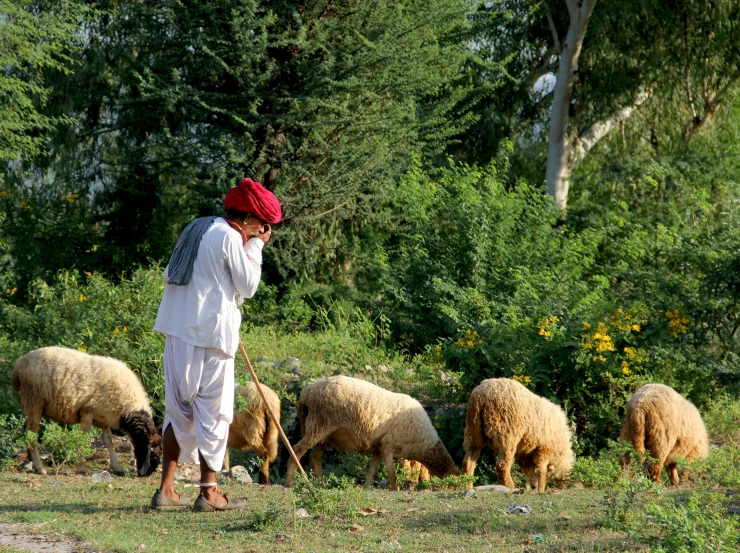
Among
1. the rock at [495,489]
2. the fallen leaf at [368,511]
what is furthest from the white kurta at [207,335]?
the rock at [495,489]

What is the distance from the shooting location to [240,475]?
8.70 meters

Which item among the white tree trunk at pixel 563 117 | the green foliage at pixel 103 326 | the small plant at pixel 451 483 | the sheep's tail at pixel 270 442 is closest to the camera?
the small plant at pixel 451 483

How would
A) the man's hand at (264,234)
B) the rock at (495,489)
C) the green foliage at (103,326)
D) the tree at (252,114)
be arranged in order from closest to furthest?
1. the man's hand at (264,234)
2. the rock at (495,489)
3. the green foliage at (103,326)
4. the tree at (252,114)

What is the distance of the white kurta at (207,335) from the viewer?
5.84 meters

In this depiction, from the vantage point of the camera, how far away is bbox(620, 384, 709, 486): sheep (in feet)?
28.2

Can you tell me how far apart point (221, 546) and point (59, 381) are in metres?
4.06

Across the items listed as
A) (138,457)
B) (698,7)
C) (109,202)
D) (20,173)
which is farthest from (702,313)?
(20,173)

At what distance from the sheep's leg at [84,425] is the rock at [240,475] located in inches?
56.6

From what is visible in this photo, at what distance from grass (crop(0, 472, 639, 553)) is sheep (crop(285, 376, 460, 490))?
67.9 inches

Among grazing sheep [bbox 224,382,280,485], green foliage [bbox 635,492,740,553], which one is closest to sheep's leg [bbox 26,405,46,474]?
grazing sheep [bbox 224,382,280,485]

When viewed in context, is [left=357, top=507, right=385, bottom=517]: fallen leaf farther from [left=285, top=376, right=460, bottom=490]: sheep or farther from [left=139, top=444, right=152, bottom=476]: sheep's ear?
[left=139, top=444, right=152, bottom=476]: sheep's ear

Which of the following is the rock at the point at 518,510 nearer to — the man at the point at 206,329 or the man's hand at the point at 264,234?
the man at the point at 206,329

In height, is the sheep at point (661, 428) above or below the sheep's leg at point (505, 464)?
above

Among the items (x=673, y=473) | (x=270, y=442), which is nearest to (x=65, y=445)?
(x=270, y=442)
